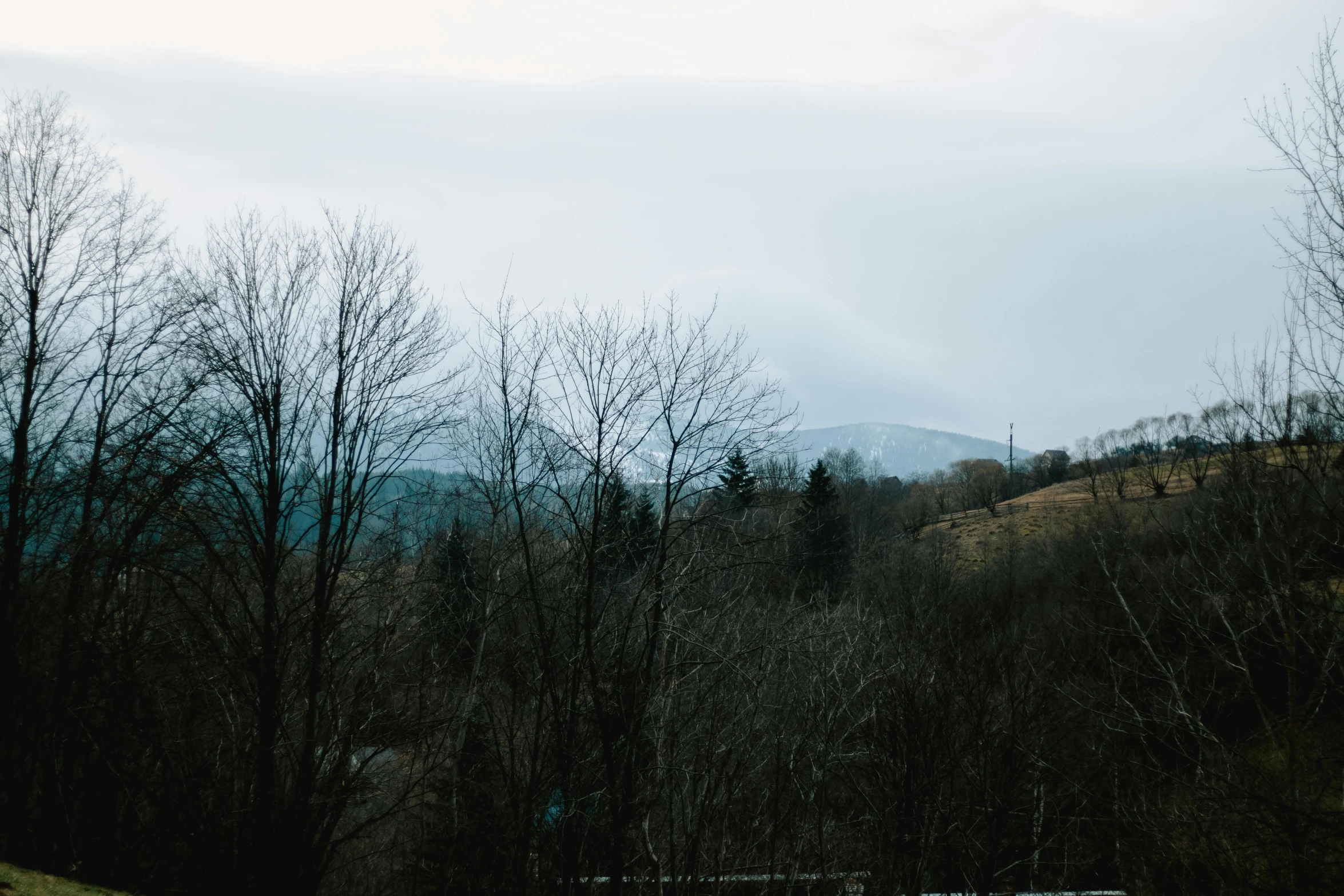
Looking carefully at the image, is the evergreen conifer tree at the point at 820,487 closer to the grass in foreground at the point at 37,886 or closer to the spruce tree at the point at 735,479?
the spruce tree at the point at 735,479

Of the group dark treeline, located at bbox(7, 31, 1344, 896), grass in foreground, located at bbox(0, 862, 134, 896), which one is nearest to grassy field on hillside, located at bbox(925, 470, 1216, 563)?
dark treeline, located at bbox(7, 31, 1344, 896)

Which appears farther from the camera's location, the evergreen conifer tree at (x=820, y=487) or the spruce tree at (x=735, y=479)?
the evergreen conifer tree at (x=820, y=487)

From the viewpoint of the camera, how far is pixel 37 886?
27.2ft

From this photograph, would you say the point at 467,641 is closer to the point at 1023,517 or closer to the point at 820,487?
the point at 820,487

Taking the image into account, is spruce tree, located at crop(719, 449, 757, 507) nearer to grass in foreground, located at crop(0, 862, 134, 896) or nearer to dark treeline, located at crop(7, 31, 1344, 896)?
dark treeline, located at crop(7, 31, 1344, 896)

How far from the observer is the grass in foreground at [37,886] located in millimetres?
7926

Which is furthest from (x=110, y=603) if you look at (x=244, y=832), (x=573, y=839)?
(x=573, y=839)

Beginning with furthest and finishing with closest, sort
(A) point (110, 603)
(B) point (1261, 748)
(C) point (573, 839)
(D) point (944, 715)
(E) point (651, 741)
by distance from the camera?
1. (B) point (1261, 748)
2. (D) point (944, 715)
3. (A) point (110, 603)
4. (E) point (651, 741)
5. (C) point (573, 839)

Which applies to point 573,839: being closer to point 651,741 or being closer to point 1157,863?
point 651,741

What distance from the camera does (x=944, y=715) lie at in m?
18.0

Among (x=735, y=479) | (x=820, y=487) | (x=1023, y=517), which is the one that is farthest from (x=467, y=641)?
(x=1023, y=517)

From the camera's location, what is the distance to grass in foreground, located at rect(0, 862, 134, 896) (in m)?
7.93

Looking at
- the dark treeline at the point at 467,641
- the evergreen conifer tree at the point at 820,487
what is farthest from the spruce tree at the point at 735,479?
the evergreen conifer tree at the point at 820,487

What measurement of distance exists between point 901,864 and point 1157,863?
541 centimetres
